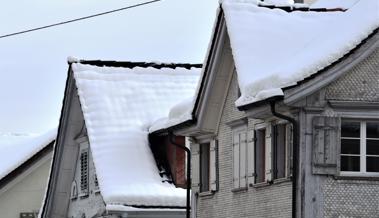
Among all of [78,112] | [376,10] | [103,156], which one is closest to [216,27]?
[376,10]

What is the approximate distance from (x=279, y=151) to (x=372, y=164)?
219 cm

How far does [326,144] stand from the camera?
2962cm

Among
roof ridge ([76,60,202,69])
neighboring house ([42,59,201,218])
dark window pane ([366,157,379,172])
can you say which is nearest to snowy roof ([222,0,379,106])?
dark window pane ([366,157,379,172])

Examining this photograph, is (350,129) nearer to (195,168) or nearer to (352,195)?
(352,195)

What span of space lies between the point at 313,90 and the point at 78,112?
1767cm

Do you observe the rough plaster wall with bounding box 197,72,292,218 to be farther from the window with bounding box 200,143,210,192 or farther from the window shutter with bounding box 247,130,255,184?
the window with bounding box 200,143,210,192

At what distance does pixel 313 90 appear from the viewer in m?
29.1

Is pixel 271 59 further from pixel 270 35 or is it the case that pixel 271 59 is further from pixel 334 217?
pixel 334 217

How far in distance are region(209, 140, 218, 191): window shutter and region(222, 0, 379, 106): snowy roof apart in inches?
144

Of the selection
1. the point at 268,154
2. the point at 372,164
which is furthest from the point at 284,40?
the point at 372,164

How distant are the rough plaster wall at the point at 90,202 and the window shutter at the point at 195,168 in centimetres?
→ 657

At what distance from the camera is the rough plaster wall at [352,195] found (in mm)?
29641

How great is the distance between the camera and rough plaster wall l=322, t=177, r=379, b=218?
29.6 m

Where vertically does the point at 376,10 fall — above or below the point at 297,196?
above
